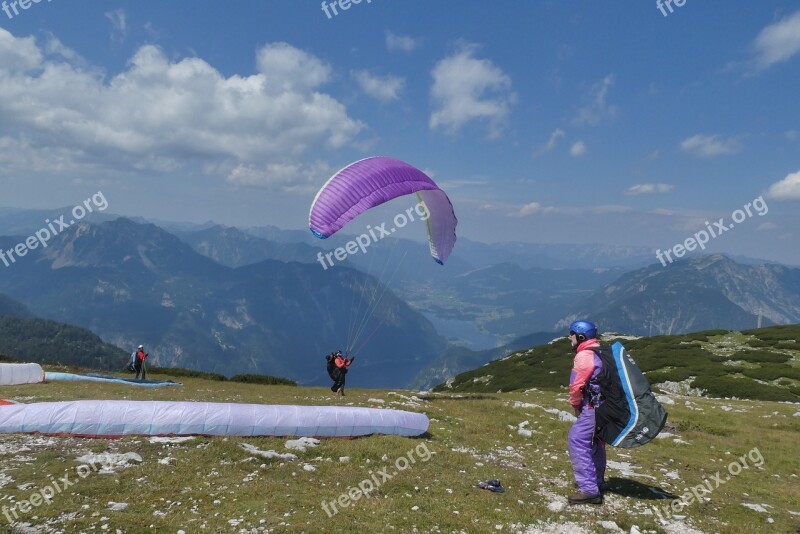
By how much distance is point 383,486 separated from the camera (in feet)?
31.6

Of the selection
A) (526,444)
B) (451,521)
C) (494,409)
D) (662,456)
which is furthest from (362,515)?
(494,409)

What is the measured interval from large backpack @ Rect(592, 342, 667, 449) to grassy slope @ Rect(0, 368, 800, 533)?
60.6 inches

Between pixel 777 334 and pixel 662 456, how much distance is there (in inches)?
2348

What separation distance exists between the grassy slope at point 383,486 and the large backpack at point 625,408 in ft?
5.05

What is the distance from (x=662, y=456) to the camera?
14117mm

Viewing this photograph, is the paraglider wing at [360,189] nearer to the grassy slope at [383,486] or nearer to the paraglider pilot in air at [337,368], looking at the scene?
the paraglider pilot in air at [337,368]

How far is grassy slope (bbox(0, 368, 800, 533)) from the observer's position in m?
7.55

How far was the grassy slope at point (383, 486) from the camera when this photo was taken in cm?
755

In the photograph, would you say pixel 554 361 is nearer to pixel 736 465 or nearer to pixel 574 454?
pixel 736 465

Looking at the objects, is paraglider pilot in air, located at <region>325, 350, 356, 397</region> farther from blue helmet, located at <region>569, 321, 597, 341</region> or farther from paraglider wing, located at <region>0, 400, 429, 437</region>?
blue helmet, located at <region>569, 321, 597, 341</region>

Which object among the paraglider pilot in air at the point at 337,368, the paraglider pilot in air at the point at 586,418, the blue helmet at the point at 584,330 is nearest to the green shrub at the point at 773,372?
the paraglider pilot in air at the point at 337,368

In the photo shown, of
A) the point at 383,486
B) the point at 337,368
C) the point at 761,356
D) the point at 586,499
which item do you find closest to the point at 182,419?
the point at 383,486

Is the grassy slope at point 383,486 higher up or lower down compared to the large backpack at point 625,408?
lower down

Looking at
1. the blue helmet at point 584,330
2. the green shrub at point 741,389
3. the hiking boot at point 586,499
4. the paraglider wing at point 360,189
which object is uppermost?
the paraglider wing at point 360,189
